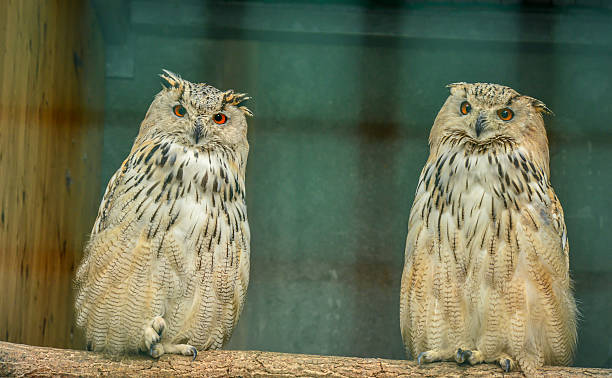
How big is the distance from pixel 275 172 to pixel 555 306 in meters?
1.64

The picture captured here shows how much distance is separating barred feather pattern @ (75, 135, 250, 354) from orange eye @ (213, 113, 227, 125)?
109 mm

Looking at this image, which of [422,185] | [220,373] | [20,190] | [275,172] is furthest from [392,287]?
[20,190]

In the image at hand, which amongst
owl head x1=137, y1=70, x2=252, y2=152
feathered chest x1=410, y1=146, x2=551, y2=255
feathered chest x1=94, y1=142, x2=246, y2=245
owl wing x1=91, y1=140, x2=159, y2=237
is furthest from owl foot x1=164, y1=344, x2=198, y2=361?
feathered chest x1=410, y1=146, x2=551, y2=255

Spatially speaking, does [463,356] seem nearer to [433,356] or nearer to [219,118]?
[433,356]

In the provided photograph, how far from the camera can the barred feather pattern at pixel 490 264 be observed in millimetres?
2438

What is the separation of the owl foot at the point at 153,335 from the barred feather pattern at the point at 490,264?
85 centimetres

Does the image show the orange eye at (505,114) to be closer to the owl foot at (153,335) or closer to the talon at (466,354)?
the talon at (466,354)

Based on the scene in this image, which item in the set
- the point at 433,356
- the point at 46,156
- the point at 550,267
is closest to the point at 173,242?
the point at 46,156

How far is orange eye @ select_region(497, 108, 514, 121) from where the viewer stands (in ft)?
8.52

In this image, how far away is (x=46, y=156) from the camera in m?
2.85

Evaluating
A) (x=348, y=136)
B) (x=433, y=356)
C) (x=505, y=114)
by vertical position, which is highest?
(x=505, y=114)

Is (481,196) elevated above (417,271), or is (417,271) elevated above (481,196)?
(481,196)

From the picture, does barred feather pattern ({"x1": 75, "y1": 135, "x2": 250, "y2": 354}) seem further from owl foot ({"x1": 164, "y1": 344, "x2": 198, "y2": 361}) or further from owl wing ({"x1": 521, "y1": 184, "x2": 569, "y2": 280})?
owl wing ({"x1": 521, "y1": 184, "x2": 569, "y2": 280})

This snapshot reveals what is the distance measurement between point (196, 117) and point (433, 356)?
1.15 metres
